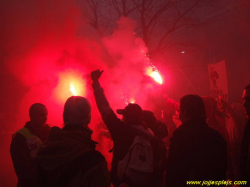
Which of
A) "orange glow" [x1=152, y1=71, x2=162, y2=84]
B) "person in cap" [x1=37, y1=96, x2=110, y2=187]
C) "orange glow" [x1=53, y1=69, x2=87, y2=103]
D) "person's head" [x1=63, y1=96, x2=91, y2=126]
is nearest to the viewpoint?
"person in cap" [x1=37, y1=96, x2=110, y2=187]

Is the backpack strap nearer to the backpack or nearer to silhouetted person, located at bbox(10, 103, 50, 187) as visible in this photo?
the backpack

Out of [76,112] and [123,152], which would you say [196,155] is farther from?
[76,112]

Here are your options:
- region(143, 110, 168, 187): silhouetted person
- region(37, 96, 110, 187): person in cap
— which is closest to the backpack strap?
region(37, 96, 110, 187): person in cap

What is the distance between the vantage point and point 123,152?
85.4 inches

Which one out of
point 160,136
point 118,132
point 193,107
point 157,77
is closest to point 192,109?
point 193,107

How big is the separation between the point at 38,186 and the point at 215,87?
28.0 feet

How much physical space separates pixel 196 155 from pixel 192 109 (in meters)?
0.48

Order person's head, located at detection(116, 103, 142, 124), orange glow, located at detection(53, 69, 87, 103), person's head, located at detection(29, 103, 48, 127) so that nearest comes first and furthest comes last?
person's head, located at detection(116, 103, 142, 124) < person's head, located at detection(29, 103, 48, 127) < orange glow, located at detection(53, 69, 87, 103)

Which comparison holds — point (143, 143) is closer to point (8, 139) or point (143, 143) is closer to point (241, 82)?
point (241, 82)

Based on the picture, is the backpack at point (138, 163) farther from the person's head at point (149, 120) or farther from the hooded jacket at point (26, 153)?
the hooded jacket at point (26, 153)

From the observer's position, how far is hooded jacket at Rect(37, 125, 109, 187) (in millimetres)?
1448

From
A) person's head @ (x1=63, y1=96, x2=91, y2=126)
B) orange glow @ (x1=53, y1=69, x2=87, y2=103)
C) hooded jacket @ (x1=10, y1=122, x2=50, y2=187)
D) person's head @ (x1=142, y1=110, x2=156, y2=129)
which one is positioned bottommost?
hooded jacket @ (x1=10, y1=122, x2=50, y2=187)

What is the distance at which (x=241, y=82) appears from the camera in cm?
917

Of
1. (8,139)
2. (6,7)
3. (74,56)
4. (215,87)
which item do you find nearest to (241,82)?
(215,87)
